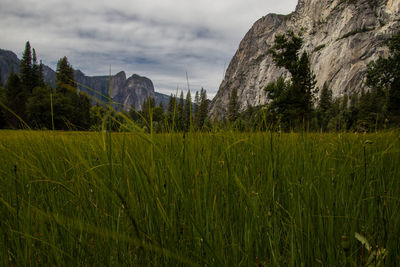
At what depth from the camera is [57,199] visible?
4.24 ft

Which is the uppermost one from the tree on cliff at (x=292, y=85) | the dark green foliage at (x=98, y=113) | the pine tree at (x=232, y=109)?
the tree on cliff at (x=292, y=85)

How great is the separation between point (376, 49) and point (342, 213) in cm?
12578

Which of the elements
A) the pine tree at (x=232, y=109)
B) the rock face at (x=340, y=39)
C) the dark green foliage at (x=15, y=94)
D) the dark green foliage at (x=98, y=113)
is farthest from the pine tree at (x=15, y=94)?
the rock face at (x=340, y=39)

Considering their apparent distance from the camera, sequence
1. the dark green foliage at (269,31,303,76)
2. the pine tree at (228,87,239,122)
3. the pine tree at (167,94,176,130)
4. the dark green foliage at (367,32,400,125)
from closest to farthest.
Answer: the pine tree at (167,94,176,130), the pine tree at (228,87,239,122), the dark green foliage at (367,32,400,125), the dark green foliage at (269,31,303,76)

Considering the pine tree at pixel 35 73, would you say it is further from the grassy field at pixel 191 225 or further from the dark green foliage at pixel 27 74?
the grassy field at pixel 191 225

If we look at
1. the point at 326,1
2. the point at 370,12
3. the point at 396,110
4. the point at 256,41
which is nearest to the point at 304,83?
the point at 396,110

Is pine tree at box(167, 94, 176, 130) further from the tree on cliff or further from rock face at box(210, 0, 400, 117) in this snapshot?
rock face at box(210, 0, 400, 117)

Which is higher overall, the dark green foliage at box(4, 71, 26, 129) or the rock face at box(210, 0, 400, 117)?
the rock face at box(210, 0, 400, 117)

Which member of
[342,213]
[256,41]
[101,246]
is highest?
[256,41]

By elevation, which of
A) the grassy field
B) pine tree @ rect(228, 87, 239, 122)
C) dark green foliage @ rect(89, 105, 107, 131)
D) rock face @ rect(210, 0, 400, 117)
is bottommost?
the grassy field

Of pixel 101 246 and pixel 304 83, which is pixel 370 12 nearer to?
pixel 304 83

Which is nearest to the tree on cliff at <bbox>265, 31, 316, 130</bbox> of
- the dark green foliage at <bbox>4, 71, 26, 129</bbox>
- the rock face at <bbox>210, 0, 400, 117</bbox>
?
the rock face at <bbox>210, 0, 400, 117</bbox>

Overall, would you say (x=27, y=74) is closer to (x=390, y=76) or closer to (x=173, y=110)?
(x=173, y=110)

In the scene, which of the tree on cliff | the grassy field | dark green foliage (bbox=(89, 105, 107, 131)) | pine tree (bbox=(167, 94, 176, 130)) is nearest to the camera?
the grassy field
